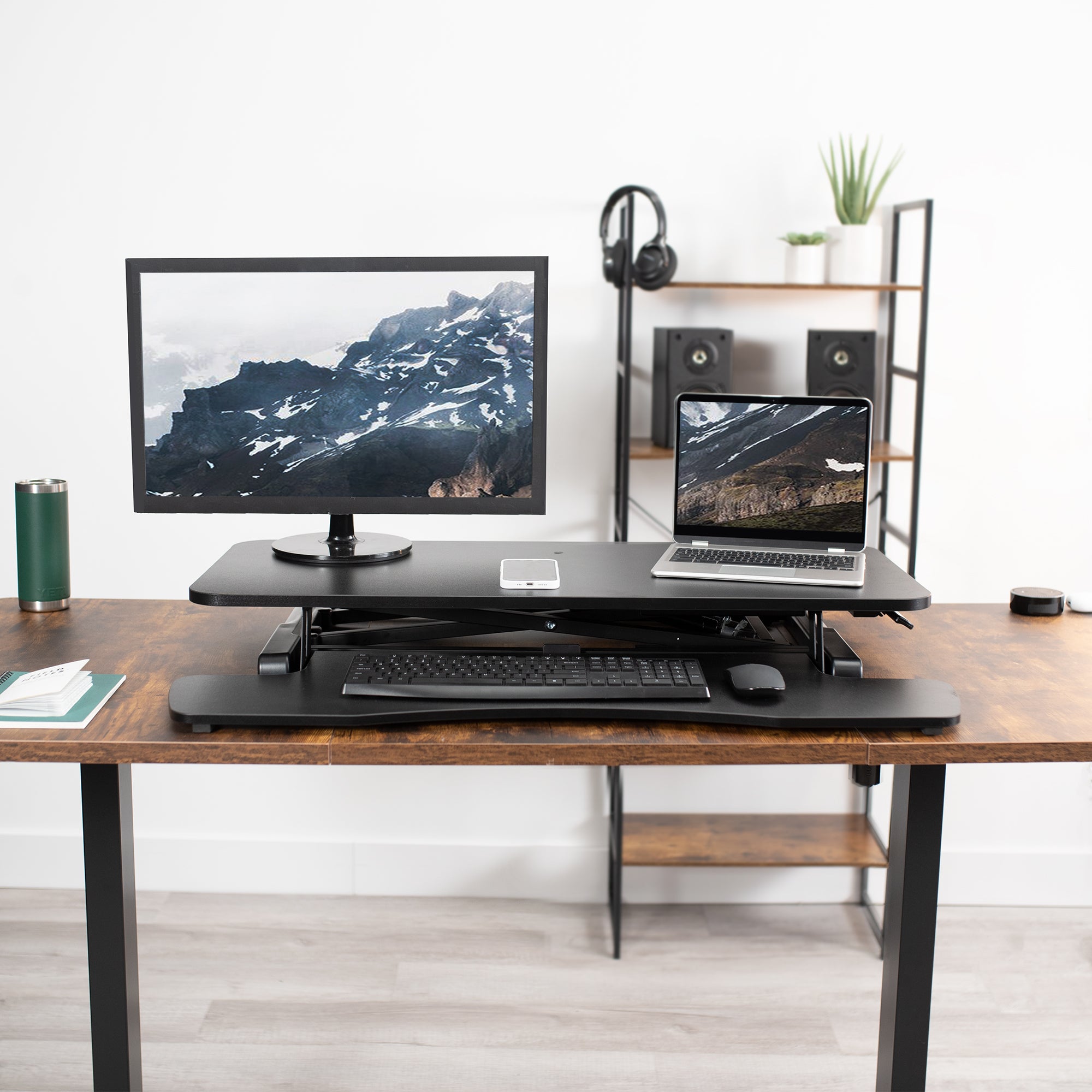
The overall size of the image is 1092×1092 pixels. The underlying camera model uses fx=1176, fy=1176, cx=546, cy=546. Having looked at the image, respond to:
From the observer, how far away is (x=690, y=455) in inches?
75.2

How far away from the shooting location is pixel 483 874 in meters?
2.94

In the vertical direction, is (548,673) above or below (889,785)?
above

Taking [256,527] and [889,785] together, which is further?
[889,785]

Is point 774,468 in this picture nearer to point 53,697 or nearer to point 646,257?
point 646,257

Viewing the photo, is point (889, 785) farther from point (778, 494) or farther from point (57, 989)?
point (57, 989)

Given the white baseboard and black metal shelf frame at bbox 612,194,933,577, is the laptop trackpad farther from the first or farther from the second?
the white baseboard

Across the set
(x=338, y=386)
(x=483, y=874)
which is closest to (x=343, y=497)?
(x=338, y=386)

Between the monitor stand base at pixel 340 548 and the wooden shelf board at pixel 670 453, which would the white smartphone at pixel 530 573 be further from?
the wooden shelf board at pixel 670 453

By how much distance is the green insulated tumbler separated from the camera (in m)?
2.01

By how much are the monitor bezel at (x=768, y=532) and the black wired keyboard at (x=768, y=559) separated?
0.02m

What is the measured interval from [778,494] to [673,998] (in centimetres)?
121

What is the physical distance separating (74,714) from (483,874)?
61.4 inches

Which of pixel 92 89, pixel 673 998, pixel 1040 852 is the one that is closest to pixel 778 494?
pixel 673 998

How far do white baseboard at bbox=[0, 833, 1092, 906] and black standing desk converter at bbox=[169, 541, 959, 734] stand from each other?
1141 millimetres
